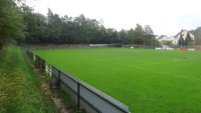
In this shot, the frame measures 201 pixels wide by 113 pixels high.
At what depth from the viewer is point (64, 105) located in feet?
22.6

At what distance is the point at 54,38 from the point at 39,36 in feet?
15.4

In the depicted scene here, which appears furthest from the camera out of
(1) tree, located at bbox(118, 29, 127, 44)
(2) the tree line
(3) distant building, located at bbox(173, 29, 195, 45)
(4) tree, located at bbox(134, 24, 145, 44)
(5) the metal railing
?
(3) distant building, located at bbox(173, 29, 195, 45)

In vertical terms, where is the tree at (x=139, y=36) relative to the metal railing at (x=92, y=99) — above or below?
above

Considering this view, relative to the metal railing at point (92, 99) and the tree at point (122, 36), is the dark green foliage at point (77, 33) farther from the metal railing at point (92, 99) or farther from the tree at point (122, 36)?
the metal railing at point (92, 99)

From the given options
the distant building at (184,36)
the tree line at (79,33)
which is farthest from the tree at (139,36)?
the distant building at (184,36)

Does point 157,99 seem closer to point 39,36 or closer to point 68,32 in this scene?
point 39,36

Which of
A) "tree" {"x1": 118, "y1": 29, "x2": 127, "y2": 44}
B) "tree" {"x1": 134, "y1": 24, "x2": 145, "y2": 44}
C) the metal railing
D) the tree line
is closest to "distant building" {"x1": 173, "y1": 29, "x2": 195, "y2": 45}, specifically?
the tree line

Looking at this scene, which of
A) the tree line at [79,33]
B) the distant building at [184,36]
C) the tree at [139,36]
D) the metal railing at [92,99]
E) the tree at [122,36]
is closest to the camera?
the metal railing at [92,99]

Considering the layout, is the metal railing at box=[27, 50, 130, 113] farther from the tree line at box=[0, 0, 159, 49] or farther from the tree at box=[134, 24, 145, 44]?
the tree at box=[134, 24, 145, 44]

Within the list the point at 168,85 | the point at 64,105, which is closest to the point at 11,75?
the point at 64,105

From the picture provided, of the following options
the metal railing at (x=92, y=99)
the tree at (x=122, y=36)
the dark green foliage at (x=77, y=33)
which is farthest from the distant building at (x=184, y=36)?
the metal railing at (x=92, y=99)

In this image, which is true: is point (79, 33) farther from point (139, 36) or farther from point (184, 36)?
point (184, 36)

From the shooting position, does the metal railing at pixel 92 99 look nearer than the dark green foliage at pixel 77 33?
Yes

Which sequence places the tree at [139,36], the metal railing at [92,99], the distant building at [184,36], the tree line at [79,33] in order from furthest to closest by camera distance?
the distant building at [184,36] → the tree at [139,36] → the tree line at [79,33] → the metal railing at [92,99]
